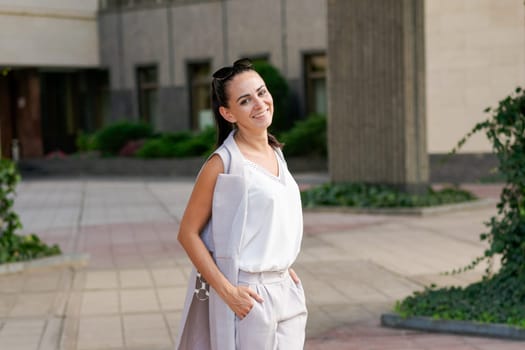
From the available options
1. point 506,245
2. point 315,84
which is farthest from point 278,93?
point 506,245

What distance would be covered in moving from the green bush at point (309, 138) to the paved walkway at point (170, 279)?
955 centimetres

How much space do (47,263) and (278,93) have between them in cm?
1738

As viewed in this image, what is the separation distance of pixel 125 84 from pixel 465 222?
851 inches

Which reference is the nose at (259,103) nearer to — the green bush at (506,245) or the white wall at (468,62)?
the green bush at (506,245)

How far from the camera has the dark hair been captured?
3.65 meters

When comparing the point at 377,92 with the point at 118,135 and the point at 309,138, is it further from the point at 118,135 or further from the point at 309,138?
the point at 118,135

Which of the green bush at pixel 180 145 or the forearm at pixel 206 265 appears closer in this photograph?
the forearm at pixel 206 265

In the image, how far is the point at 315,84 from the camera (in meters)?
28.5

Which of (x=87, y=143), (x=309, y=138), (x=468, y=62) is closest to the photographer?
(x=468, y=62)

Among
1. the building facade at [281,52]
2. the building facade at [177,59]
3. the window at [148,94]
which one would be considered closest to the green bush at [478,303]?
the building facade at [281,52]

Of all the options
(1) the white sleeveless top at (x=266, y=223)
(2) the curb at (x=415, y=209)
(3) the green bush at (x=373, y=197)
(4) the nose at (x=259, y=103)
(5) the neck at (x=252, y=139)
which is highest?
(4) the nose at (x=259, y=103)

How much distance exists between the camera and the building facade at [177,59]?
2059cm

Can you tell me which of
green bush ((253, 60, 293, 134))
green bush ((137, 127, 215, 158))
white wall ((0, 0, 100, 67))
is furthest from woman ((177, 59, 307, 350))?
white wall ((0, 0, 100, 67))

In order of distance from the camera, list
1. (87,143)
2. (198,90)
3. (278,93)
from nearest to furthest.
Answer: (278,93)
(198,90)
(87,143)
